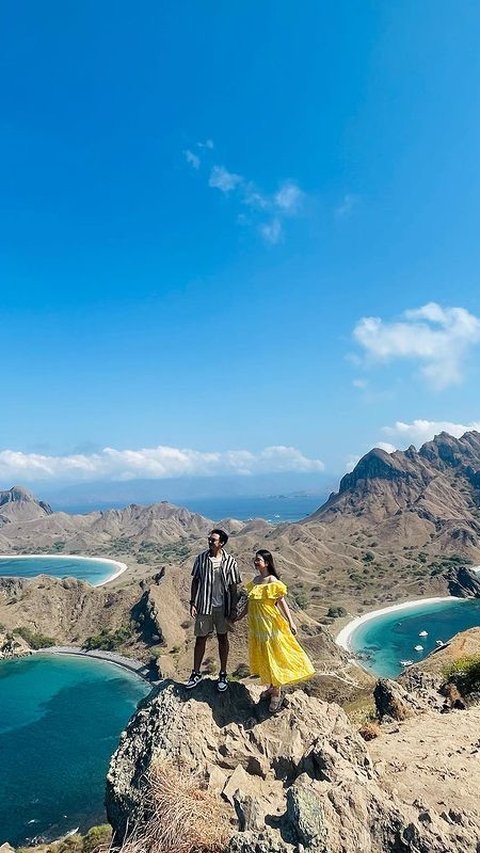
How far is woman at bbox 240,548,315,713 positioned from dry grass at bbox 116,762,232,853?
190 centimetres

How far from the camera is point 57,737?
55.8 m

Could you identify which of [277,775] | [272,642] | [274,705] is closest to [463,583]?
[274,705]

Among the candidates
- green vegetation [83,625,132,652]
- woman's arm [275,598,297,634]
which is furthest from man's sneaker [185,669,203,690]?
green vegetation [83,625,132,652]

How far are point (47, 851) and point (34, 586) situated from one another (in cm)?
7834

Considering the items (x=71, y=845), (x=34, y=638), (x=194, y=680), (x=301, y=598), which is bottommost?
(x=34, y=638)

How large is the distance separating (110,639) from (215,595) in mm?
85840

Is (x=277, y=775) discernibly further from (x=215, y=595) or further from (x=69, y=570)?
(x=69, y=570)

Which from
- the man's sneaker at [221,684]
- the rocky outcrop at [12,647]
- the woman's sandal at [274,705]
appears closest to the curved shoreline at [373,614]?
the rocky outcrop at [12,647]

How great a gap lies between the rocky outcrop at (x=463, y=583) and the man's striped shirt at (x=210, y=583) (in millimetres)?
120181

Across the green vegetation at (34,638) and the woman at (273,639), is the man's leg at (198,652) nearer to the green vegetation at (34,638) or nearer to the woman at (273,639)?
the woman at (273,639)

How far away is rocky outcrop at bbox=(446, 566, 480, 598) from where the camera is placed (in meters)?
112

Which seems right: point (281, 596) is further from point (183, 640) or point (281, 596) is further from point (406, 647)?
point (406, 647)

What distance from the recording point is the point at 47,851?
2944 centimetres

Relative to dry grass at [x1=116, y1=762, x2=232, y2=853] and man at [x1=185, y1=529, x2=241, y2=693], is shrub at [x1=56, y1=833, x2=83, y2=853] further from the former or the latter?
dry grass at [x1=116, y1=762, x2=232, y2=853]
